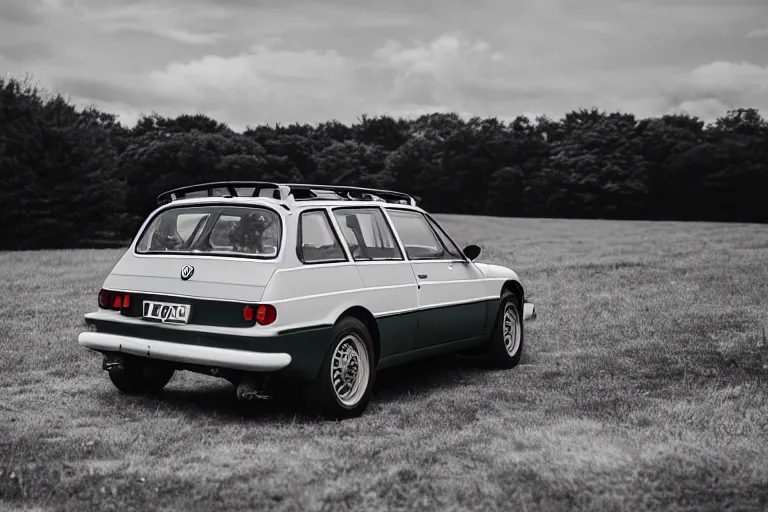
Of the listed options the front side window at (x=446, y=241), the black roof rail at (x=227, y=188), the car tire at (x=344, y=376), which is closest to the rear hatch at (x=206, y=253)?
the black roof rail at (x=227, y=188)

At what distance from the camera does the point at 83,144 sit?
48375 mm

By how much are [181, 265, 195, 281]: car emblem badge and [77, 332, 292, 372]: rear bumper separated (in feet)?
1.60

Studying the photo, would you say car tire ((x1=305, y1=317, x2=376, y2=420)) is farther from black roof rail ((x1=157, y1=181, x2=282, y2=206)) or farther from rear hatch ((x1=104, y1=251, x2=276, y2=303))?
black roof rail ((x1=157, y1=181, x2=282, y2=206))

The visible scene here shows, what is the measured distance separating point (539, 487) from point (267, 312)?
2.21 metres

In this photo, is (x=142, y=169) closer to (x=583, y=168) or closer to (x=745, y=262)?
(x=583, y=168)

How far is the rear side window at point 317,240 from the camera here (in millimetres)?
6258

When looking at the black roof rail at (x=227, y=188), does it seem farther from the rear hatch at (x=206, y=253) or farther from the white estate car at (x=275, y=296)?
the rear hatch at (x=206, y=253)

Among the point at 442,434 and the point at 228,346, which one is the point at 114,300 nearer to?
the point at 228,346

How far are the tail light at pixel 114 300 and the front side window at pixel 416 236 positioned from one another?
2.34 metres

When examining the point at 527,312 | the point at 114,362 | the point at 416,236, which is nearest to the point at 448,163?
the point at 527,312

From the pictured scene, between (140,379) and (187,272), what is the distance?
1385 millimetres

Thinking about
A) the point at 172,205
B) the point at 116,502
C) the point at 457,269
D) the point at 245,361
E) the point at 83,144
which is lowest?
the point at 116,502

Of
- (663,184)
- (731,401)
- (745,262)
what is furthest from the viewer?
(663,184)

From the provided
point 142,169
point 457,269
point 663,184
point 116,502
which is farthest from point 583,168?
point 116,502
